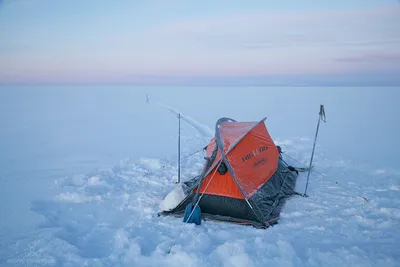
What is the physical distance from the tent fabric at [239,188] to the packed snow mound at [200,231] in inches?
10.0

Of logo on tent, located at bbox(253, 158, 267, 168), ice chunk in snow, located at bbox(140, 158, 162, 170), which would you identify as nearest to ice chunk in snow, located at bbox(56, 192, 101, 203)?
ice chunk in snow, located at bbox(140, 158, 162, 170)

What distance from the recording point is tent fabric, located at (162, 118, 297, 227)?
5.84 m

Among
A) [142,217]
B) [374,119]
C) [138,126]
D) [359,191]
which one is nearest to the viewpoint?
[142,217]

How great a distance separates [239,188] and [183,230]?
148 cm

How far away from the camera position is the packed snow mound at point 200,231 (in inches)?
185

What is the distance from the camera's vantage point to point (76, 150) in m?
11.3

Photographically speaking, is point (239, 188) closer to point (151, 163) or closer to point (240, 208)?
point (240, 208)

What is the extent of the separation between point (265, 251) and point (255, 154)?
265cm

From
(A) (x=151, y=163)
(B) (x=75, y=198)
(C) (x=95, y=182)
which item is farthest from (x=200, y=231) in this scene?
(A) (x=151, y=163)

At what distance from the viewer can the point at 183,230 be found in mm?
5504

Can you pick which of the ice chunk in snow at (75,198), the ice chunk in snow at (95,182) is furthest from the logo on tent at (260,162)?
the ice chunk in snow at (95,182)

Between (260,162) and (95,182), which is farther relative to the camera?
(95,182)

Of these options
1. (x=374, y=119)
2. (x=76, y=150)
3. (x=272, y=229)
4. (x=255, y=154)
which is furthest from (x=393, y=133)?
(x=76, y=150)

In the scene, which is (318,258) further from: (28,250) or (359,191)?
(28,250)
